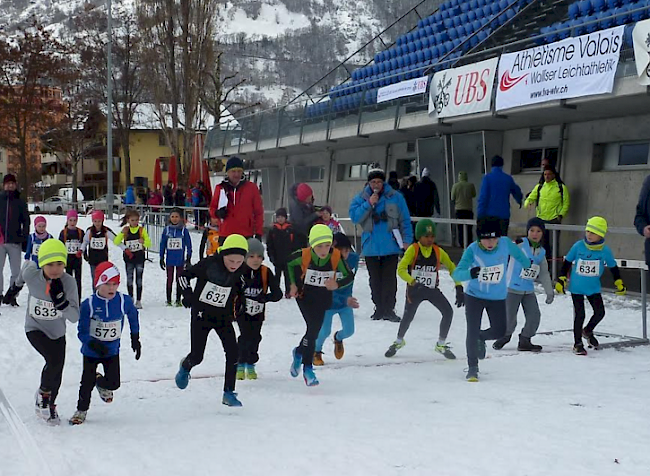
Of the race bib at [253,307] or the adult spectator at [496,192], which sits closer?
the race bib at [253,307]

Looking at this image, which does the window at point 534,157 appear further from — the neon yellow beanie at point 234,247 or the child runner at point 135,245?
the neon yellow beanie at point 234,247

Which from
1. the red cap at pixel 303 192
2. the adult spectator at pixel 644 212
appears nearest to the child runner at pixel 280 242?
the red cap at pixel 303 192

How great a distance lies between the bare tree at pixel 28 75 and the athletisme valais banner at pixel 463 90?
3227 centimetres

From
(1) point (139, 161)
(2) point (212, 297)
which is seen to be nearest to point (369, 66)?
(2) point (212, 297)

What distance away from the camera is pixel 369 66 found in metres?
28.9

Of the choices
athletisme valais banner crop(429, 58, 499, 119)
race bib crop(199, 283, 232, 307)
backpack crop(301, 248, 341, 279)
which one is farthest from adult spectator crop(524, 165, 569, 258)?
race bib crop(199, 283, 232, 307)

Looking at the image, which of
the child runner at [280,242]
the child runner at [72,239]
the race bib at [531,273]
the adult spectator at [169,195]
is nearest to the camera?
the race bib at [531,273]

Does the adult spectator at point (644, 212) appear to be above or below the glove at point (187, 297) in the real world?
above

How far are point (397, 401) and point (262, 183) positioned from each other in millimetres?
25989

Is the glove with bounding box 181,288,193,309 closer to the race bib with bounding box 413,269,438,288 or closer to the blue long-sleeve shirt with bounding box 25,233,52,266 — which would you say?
the race bib with bounding box 413,269,438,288

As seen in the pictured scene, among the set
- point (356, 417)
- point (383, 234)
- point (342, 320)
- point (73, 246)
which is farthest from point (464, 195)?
point (356, 417)

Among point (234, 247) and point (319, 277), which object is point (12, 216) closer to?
point (319, 277)

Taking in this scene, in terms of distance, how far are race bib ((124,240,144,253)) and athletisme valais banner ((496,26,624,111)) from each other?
24.4 feet

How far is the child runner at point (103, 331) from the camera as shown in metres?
6.43
